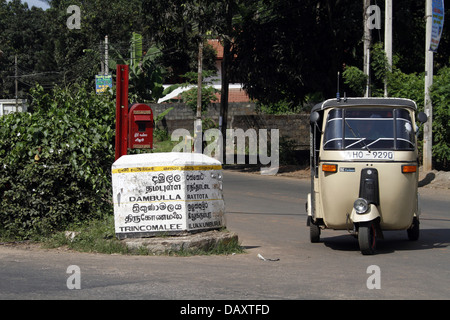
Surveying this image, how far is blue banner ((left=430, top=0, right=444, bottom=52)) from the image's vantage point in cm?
2153

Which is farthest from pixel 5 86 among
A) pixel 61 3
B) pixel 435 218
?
pixel 435 218

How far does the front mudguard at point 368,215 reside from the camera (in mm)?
9852

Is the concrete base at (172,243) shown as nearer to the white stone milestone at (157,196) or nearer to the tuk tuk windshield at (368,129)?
the white stone milestone at (157,196)

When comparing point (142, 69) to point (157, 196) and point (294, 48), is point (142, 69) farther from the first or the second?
point (157, 196)

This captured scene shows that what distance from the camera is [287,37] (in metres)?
27.7

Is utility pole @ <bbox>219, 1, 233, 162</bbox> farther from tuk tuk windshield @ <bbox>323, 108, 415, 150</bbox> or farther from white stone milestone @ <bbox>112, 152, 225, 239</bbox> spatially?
white stone milestone @ <bbox>112, 152, 225, 239</bbox>

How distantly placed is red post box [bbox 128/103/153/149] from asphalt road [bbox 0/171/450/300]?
2095 millimetres

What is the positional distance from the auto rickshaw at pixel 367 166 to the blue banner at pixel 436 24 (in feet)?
38.2

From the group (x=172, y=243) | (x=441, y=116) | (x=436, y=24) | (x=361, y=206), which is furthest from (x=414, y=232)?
(x=436, y=24)

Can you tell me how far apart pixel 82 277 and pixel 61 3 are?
55.3 meters

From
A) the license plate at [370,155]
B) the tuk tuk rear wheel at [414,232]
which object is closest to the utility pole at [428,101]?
the tuk tuk rear wheel at [414,232]

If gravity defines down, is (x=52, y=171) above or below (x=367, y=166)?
below

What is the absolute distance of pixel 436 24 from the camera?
21.8 meters

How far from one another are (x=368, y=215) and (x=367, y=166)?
28.9 inches
